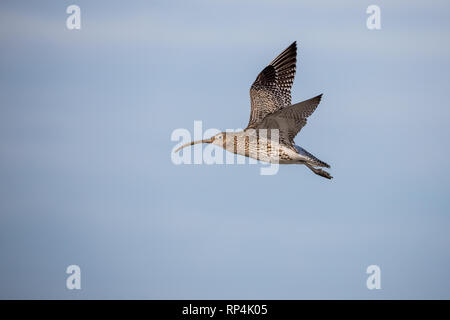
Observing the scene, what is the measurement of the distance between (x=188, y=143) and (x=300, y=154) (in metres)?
3.23

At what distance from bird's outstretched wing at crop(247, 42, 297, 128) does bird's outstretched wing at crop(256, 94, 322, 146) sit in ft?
2.11

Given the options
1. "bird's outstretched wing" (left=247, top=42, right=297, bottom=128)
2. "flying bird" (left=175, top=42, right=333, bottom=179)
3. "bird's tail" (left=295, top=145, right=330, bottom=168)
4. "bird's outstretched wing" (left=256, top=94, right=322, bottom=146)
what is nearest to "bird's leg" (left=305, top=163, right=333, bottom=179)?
"flying bird" (left=175, top=42, right=333, bottom=179)

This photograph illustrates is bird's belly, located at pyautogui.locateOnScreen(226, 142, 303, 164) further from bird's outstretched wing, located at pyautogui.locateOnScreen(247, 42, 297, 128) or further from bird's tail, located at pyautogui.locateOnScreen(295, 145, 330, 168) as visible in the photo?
bird's outstretched wing, located at pyautogui.locateOnScreen(247, 42, 297, 128)

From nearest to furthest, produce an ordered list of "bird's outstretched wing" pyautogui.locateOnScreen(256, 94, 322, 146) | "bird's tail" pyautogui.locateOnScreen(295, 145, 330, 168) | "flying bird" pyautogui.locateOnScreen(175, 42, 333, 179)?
"bird's outstretched wing" pyautogui.locateOnScreen(256, 94, 322, 146)
"flying bird" pyautogui.locateOnScreen(175, 42, 333, 179)
"bird's tail" pyautogui.locateOnScreen(295, 145, 330, 168)

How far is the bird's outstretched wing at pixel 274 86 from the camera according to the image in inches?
853

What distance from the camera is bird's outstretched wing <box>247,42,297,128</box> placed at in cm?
2167

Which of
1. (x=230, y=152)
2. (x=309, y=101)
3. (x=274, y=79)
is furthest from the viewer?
(x=274, y=79)

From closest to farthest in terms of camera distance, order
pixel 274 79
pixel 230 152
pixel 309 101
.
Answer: pixel 309 101 → pixel 230 152 → pixel 274 79

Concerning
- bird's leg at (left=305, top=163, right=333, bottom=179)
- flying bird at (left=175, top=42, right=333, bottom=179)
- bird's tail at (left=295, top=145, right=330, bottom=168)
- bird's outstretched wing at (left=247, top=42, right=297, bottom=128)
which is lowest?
bird's leg at (left=305, top=163, right=333, bottom=179)

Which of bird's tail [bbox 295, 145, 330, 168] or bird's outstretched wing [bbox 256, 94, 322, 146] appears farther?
bird's tail [bbox 295, 145, 330, 168]

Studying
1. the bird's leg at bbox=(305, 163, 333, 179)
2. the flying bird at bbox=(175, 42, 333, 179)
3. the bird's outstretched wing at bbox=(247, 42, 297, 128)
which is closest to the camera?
the flying bird at bbox=(175, 42, 333, 179)
